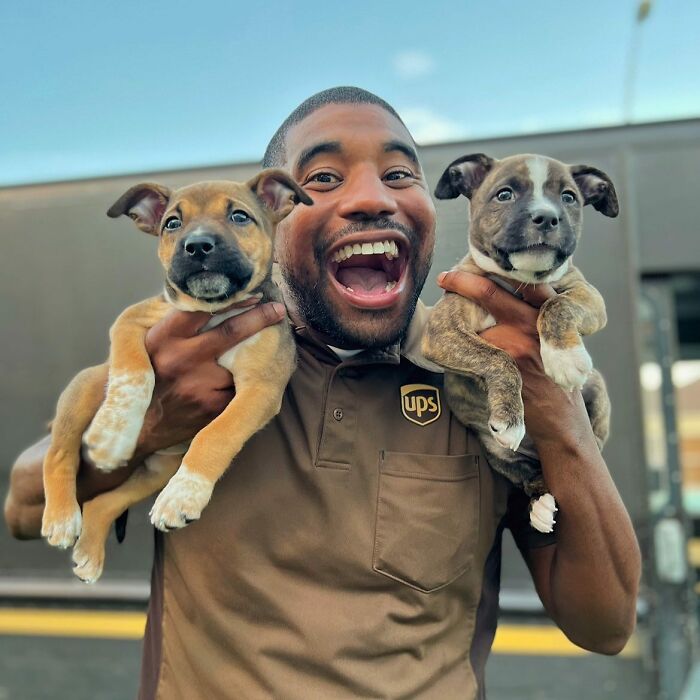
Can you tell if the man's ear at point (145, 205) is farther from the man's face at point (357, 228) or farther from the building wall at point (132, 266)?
the building wall at point (132, 266)

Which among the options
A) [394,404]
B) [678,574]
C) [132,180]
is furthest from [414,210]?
[678,574]

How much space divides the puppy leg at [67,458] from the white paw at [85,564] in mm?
66

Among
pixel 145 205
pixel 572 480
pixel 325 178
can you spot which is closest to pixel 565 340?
pixel 572 480

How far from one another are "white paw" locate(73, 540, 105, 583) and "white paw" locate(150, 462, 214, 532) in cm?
37

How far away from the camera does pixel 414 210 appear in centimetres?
179

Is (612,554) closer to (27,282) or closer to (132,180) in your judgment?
(132,180)

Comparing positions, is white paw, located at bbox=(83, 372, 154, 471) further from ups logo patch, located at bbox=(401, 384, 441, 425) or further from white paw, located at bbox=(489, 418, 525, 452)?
white paw, located at bbox=(489, 418, 525, 452)

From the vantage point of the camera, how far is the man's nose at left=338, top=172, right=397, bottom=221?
5.53 ft

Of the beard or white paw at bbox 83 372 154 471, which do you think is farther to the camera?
the beard

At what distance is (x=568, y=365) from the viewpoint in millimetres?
1547

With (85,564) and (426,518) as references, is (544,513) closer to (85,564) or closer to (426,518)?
(426,518)

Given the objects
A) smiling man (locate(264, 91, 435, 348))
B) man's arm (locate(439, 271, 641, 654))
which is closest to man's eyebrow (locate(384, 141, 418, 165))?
smiling man (locate(264, 91, 435, 348))

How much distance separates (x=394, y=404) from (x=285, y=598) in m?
0.53

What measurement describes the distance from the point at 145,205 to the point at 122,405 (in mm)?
510
